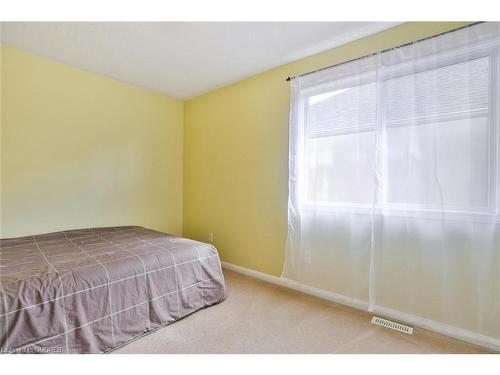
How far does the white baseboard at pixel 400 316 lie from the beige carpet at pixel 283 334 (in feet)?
0.16

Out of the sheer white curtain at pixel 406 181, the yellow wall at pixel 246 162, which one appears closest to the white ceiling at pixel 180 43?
the yellow wall at pixel 246 162

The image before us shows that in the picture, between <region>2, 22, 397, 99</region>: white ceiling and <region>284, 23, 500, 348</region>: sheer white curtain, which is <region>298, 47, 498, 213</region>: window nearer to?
<region>284, 23, 500, 348</region>: sheer white curtain

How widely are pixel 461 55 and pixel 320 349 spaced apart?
2143 mm

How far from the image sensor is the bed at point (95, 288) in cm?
138

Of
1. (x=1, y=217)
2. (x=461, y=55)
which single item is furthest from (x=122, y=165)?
(x=461, y=55)

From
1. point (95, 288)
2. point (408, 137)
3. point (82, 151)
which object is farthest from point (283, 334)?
point (82, 151)

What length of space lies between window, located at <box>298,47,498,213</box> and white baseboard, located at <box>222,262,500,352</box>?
82 cm

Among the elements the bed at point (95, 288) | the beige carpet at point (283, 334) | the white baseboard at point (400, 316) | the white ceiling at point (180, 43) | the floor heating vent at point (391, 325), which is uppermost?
the white ceiling at point (180, 43)

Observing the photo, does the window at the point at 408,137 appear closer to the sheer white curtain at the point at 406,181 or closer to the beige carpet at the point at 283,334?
the sheer white curtain at the point at 406,181

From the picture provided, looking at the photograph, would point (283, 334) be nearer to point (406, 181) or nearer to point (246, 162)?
point (406, 181)

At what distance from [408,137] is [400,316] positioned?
136 cm

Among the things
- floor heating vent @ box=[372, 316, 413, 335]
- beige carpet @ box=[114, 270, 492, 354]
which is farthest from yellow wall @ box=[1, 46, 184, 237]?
floor heating vent @ box=[372, 316, 413, 335]

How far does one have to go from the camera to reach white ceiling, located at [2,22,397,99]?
2.06m

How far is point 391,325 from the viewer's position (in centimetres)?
190
